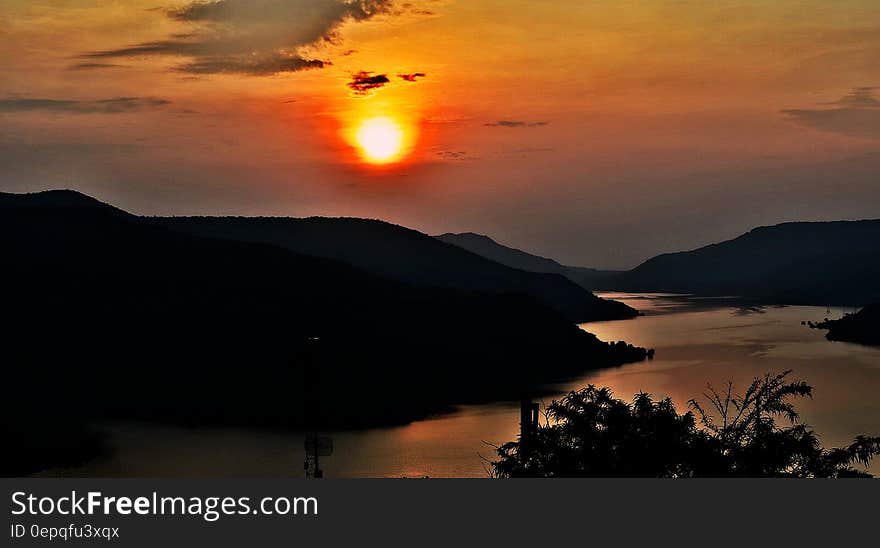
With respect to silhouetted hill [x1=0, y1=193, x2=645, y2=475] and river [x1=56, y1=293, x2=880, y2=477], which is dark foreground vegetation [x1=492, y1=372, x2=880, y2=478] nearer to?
river [x1=56, y1=293, x2=880, y2=477]

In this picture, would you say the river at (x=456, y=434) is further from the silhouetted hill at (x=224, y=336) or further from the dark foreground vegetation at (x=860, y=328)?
the dark foreground vegetation at (x=860, y=328)

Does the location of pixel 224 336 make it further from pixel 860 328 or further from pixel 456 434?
pixel 860 328

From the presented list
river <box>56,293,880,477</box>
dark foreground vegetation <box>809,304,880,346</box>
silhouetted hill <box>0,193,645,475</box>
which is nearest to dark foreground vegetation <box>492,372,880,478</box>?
river <box>56,293,880,477</box>

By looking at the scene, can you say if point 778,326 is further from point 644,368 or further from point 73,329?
point 73,329

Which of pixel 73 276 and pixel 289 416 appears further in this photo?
pixel 73 276

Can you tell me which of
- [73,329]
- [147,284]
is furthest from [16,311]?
[147,284]

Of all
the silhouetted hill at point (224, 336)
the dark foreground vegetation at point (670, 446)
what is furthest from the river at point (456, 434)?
the dark foreground vegetation at point (670, 446)
